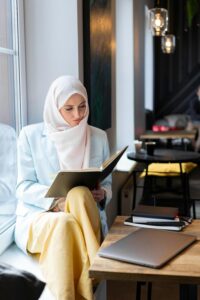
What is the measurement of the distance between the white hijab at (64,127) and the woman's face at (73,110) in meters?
0.02

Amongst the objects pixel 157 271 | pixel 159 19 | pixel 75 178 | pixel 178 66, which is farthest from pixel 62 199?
pixel 178 66

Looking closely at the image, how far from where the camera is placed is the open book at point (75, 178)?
74.6 inches

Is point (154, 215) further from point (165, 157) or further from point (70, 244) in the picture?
point (165, 157)

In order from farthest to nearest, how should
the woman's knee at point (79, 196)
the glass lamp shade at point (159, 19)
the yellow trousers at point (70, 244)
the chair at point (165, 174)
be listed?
1. the chair at point (165, 174)
2. the glass lamp shade at point (159, 19)
3. the woman's knee at point (79, 196)
4. the yellow trousers at point (70, 244)

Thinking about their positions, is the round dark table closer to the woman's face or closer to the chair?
the chair

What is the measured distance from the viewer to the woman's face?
7.72ft

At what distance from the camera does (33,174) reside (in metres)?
2.33

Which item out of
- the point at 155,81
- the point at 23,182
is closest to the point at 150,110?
the point at 155,81

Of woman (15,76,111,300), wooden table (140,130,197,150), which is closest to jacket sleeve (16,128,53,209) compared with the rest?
woman (15,76,111,300)

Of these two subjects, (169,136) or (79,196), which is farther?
(169,136)

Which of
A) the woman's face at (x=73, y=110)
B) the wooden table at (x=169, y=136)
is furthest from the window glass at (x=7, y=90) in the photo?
the wooden table at (x=169, y=136)

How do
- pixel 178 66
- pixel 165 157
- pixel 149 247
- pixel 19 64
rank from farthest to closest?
pixel 178 66
pixel 165 157
pixel 19 64
pixel 149 247

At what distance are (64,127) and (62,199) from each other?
39 cm

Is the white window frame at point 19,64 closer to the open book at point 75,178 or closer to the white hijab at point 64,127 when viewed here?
the white hijab at point 64,127
